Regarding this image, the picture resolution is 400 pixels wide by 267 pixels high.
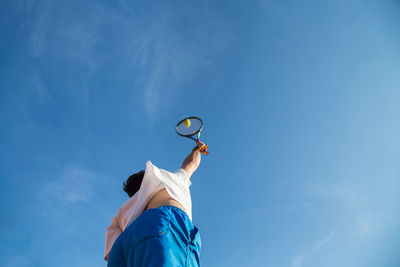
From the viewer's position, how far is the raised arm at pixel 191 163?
4.04 meters

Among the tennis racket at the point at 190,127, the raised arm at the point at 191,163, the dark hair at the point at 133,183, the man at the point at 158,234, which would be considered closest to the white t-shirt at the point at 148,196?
the man at the point at 158,234

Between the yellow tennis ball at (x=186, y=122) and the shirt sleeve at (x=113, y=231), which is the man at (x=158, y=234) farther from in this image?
the yellow tennis ball at (x=186, y=122)

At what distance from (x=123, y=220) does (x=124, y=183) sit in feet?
3.11

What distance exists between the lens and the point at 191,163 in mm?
4301

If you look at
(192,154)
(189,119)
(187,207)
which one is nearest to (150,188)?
(187,207)

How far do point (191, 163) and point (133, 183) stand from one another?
43.7 inches

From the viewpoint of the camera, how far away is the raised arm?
13.2 feet

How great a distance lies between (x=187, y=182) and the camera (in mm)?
3498

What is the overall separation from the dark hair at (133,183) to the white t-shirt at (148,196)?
0.58 meters

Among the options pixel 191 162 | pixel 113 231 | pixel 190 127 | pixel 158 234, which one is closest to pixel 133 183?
pixel 113 231

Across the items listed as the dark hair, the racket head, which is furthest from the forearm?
the racket head

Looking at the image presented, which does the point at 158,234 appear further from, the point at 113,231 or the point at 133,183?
the point at 133,183

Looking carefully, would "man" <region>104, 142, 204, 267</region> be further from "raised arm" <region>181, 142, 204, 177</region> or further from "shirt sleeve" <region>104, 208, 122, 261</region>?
"raised arm" <region>181, 142, 204, 177</region>

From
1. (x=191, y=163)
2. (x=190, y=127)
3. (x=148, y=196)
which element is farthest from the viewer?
(x=190, y=127)
